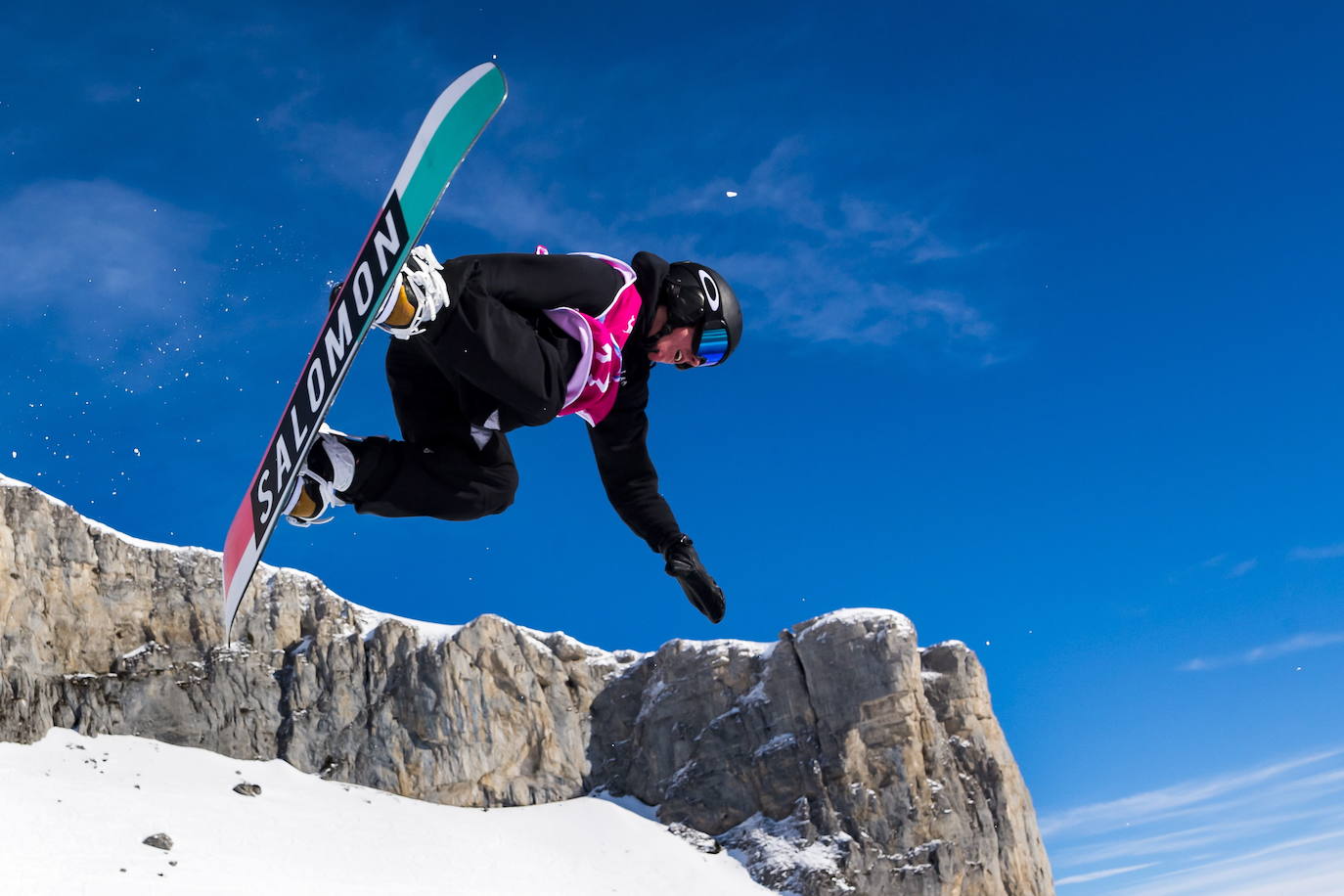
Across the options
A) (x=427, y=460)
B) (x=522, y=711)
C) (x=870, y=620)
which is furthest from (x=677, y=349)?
(x=522, y=711)

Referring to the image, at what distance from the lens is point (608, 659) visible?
7194cm

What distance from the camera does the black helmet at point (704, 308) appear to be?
5156 mm

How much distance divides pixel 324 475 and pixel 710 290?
204cm

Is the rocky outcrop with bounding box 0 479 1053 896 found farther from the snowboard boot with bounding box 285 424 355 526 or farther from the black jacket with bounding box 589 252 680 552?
the snowboard boot with bounding box 285 424 355 526

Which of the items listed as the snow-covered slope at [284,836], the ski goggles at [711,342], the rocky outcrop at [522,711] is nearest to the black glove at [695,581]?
the ski goggles at [711,342]

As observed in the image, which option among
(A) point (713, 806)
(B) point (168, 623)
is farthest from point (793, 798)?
(B) point (168, 623)

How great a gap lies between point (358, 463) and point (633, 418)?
152 centimetres

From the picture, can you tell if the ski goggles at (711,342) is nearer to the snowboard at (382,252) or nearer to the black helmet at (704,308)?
the black helmet at (704,308)

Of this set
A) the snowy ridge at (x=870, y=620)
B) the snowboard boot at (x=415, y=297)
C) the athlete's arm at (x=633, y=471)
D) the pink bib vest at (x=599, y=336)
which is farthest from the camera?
the snowy ridge at (x=870, y=620)

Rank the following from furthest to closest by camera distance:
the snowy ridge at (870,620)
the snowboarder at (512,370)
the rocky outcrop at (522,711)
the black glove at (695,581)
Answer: the snowy ridge at (870,620) → the rocky outcrop at (522,711) → the black glove at (695,581) → the snowboarder at (512,370)

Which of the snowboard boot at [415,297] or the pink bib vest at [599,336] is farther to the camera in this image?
Result: the pink bib vest at [599,336]

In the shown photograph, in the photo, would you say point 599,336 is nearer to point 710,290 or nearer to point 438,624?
point 710,290

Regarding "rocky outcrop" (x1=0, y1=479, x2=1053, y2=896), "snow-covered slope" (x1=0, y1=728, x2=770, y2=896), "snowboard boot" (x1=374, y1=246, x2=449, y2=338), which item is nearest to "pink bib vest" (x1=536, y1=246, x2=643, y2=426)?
"snowboard boot" (x1=374, y1=246, x2=449, y2=338)

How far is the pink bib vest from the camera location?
473 centimetres
